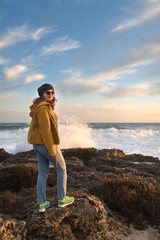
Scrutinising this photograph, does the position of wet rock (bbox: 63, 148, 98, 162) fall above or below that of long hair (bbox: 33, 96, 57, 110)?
below

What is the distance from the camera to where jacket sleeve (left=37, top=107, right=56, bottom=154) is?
9.53 ft

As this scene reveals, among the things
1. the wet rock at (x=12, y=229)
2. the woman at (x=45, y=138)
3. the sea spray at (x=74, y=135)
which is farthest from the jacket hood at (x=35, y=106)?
the sea spray at (x=74, y=135)

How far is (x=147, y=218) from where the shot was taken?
3.98 m

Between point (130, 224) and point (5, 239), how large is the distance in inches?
90.0

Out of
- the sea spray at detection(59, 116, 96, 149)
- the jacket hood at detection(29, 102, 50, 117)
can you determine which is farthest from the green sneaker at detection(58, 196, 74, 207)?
the sea spray at detection(59, 116, 96, 149)

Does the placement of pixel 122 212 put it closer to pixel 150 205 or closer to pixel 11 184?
pixel 150 205

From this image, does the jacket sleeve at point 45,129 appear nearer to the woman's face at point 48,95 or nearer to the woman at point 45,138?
the woman at point 45,138

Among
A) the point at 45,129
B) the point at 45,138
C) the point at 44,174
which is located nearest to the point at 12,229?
the point at 44,174

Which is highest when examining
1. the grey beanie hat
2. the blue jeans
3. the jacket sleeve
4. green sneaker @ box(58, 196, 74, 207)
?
the grey beanie hat

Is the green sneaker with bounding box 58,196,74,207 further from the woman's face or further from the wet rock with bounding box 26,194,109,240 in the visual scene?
the woman's face

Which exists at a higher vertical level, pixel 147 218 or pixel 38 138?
pixel 38 138

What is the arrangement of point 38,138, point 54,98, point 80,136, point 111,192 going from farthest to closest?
1. point 80,136
2. point 111,192
3. point 54,98
4. point 38,138

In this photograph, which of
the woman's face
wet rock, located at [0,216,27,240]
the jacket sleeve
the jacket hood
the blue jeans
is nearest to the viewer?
wet rock, located at [0,216,27,240]

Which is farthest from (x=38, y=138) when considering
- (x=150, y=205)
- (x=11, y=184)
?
(x=11, y=184)
